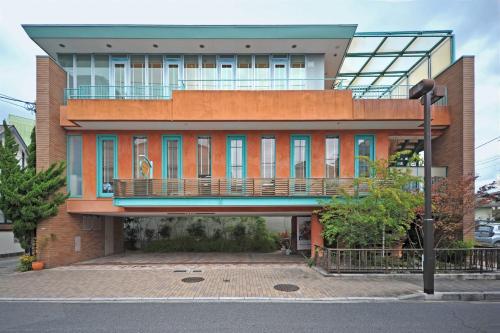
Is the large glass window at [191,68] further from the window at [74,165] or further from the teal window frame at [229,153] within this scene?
the window at [74,165]

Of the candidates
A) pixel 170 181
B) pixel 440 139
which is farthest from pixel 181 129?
pixel 440 139

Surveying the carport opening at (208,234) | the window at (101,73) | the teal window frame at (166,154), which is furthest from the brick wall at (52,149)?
the carport opening at (208,234)

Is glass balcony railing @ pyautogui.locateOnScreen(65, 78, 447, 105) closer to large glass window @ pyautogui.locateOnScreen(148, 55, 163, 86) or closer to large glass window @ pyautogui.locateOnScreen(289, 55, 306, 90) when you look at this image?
large glass window @ pyautogui.locateOnScreen(289, 55, 306, 90)

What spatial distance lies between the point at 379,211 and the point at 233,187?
653cm

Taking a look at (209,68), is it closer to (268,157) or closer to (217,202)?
(268,157)

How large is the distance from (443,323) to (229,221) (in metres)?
14.6

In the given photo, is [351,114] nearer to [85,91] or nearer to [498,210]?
[85,91]

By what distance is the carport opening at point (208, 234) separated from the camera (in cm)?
1792

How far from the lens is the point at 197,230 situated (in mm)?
19469

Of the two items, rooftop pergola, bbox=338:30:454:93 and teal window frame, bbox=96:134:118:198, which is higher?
rooftop pergola, bbox=338:30:454:93

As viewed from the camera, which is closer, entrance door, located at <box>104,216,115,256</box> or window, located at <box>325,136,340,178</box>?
window, located at <box>325,136,340,178</box>

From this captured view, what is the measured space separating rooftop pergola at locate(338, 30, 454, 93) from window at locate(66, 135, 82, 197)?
15.1 m

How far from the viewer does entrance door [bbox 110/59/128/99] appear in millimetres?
14828

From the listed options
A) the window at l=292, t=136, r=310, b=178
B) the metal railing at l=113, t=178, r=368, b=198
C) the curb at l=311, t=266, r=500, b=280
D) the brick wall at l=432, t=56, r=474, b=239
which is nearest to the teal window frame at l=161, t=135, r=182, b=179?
the metal railing at l=113, t=178, r=368, b=198
